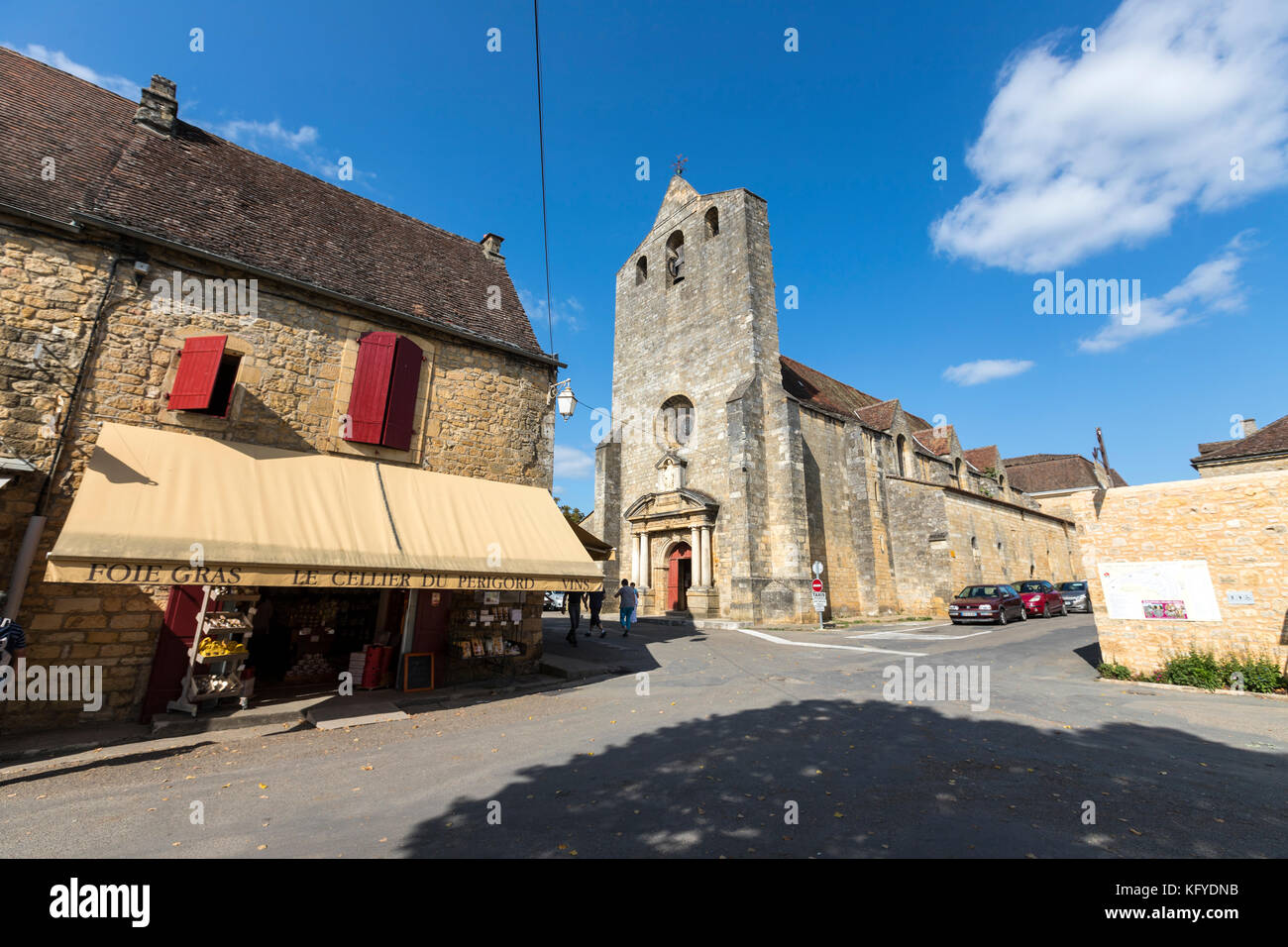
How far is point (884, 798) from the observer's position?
3969 millimetres

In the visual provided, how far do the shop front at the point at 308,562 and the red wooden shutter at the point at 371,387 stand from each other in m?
0.52

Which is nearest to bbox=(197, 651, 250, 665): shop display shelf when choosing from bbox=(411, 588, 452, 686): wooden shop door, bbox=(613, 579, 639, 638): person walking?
bbox=(411, 588, 452, 686): wooden shop door

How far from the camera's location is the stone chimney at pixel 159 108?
900cm

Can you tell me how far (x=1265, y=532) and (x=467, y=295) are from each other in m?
14.6

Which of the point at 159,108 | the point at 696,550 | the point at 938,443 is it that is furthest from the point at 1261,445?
the point at 159,108

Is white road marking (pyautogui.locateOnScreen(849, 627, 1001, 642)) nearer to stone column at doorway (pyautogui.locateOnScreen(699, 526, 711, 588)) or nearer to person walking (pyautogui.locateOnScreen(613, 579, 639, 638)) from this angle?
stone column at doorway (pyautogui.locateOnScreen(699, 526, 711, 588))

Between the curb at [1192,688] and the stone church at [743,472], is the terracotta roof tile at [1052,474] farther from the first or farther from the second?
the curb at [1192,688]

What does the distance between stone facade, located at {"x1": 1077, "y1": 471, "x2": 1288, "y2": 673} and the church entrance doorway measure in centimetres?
1387

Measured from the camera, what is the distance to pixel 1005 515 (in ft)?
87.4

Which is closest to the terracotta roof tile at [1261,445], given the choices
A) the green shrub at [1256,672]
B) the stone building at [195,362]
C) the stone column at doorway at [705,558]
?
the green shrub at [1256,672]

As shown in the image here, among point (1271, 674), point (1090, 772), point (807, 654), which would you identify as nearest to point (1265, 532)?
point (1271, 674)

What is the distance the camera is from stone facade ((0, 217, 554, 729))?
20.0 feet

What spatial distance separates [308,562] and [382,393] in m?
3.30
